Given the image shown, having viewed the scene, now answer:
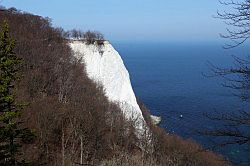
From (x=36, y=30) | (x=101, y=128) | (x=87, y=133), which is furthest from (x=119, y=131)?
(x=36, y=30)

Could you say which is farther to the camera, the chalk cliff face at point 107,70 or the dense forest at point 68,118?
the chalk cliff face at point 107,70

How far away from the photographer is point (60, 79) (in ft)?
123

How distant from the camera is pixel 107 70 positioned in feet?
148

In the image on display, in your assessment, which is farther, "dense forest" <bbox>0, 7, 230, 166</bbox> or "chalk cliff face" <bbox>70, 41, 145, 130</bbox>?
"chalk cliff face" <bbox>70, 41, 145, 130</bbox>

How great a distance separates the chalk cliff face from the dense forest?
1.87 m

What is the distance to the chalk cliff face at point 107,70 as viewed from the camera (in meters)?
43.5

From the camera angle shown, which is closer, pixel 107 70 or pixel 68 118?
pixel 68 118

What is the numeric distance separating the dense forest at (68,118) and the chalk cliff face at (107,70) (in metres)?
1.87

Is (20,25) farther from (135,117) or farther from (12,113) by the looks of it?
(12,113)

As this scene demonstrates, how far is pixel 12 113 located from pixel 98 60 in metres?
34.5

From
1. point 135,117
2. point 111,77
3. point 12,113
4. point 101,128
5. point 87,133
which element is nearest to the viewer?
point 12,113

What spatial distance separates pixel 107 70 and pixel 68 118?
62.8 feet

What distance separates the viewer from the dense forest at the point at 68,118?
75.5ft

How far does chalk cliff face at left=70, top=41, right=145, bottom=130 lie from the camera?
43500 mm
